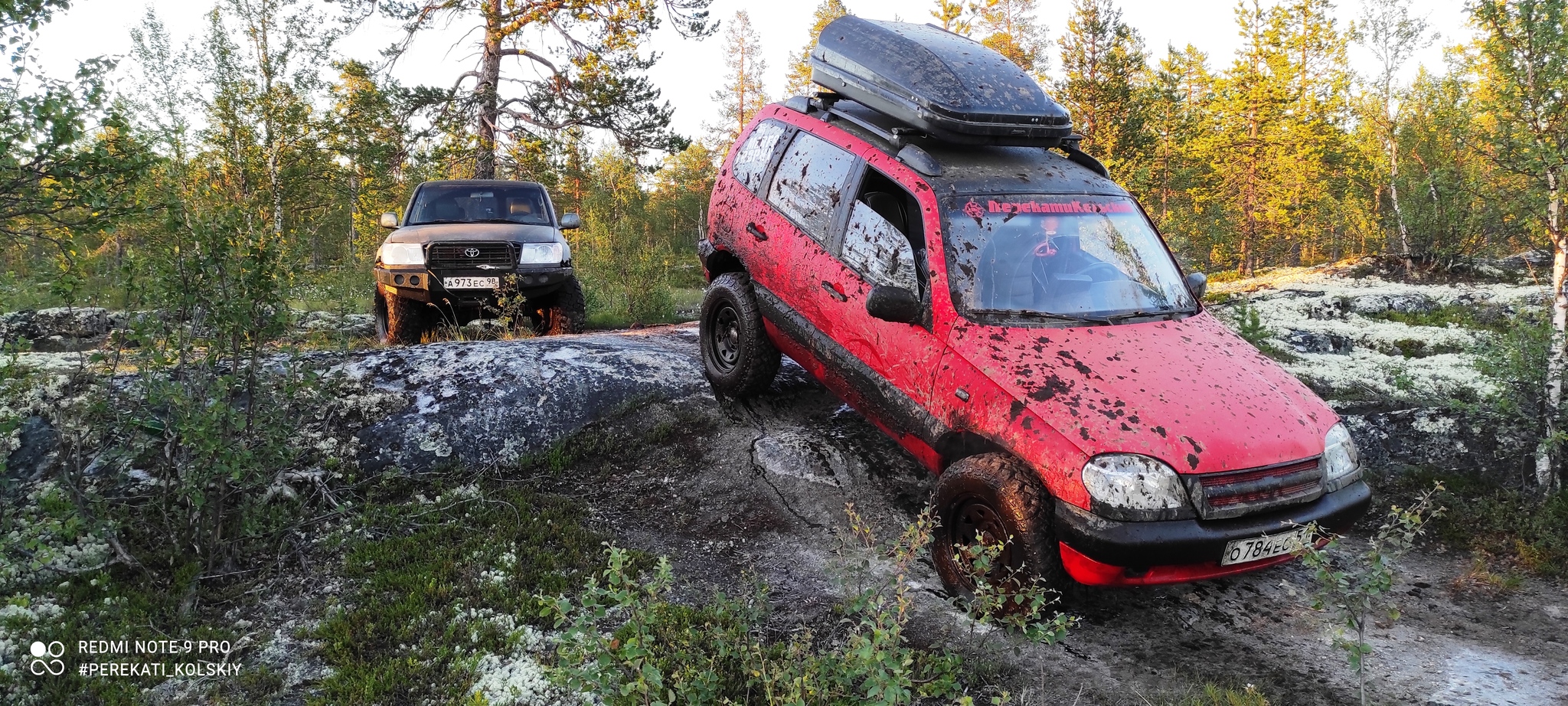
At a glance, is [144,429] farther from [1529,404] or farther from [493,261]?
[1529,404]

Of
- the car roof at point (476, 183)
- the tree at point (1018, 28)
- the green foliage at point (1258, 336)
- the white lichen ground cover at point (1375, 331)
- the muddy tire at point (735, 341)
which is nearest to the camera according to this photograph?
the muddy tire at point (735, 341)

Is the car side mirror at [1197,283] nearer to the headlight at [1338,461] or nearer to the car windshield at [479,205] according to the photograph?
the headlight at [1338,461]

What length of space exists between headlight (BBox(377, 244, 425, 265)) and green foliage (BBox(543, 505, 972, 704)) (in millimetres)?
5032

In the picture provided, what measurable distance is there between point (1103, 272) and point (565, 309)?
6.00m

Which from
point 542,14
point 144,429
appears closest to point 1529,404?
point 144,429

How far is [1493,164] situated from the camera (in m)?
4.99

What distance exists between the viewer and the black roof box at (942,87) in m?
4.21

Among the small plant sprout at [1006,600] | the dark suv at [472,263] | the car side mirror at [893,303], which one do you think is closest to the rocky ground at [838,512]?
the small plant sprout at [1006,600]

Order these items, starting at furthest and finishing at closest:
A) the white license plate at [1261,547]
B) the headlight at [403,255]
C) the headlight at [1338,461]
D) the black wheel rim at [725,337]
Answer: the headlight at [403,255] < the black wheel rim at [725,337] < the headlight at [1338,461] < the white license plate at [1261,547]

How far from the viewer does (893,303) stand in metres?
3.66

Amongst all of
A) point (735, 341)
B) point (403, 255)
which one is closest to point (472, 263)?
point (403, 255)

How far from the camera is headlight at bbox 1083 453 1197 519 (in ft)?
9.55

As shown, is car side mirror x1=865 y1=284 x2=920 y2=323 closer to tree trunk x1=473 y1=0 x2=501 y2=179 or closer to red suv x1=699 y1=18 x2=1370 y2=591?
red suv x1=699 y1=18 x2=1370 y2=591

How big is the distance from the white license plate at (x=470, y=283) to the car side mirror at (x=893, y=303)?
198 inches
